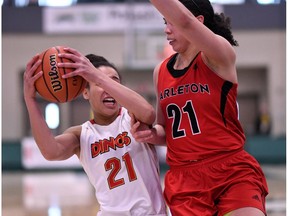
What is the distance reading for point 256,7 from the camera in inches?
765

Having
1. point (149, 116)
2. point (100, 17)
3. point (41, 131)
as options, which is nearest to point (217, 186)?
point (149, 116)

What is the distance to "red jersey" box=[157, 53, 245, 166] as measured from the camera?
124 inches

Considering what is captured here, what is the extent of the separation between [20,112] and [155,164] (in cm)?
1642

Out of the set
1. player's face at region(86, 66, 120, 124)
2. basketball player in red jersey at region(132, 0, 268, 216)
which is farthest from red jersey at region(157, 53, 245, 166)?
player's face at region(86, 66, 120, 124)

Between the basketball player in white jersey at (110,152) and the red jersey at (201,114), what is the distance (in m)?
0.17

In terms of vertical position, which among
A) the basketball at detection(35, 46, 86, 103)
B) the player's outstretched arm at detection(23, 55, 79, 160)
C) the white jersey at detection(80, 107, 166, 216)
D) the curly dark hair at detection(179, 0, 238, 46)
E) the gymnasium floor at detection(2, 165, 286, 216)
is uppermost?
the curly dark hair at detection(179, 0, 238, 46)

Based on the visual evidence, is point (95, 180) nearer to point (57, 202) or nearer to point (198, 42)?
point (198, 42)

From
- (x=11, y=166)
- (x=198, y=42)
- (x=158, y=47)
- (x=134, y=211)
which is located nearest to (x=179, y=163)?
(x=134, y=211)

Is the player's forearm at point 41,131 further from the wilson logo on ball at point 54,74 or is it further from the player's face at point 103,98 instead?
the player's face at point 103,98

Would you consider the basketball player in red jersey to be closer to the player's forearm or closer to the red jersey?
the red jersey

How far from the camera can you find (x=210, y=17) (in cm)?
328

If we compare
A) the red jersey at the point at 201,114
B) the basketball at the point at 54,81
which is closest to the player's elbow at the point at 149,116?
the red jersey at the point at 201,114

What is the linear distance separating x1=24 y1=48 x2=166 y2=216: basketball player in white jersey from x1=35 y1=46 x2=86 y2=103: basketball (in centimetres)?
10

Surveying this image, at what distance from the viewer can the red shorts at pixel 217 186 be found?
3.08 metres
